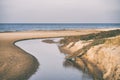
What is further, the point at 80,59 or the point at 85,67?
the point at 80,59

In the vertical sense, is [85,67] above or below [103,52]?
below

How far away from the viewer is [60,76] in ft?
62.0

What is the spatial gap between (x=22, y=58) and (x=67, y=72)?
23.4 ft

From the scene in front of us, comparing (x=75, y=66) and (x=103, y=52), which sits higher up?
(x=103, y=52)

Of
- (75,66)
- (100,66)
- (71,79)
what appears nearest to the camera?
(71,79)

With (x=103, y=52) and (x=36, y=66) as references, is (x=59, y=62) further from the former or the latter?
(x=103, y=52)

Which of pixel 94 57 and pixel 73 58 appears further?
pixel 73 58

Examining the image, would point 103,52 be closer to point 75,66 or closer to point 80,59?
point 75,66

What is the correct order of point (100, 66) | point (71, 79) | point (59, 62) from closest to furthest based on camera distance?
point (71, 79) < point (100, 66) < point (59, 62)

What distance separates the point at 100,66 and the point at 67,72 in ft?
9.34

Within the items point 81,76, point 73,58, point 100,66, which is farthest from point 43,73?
point 73,58

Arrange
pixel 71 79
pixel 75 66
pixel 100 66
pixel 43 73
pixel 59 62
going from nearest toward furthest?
pixel 71 79 → pixel 43 73 → pixel 100 66 → pixel 75 66 → pixel 59 62

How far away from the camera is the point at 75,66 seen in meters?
23.1

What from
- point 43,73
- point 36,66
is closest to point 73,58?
point 36,66
